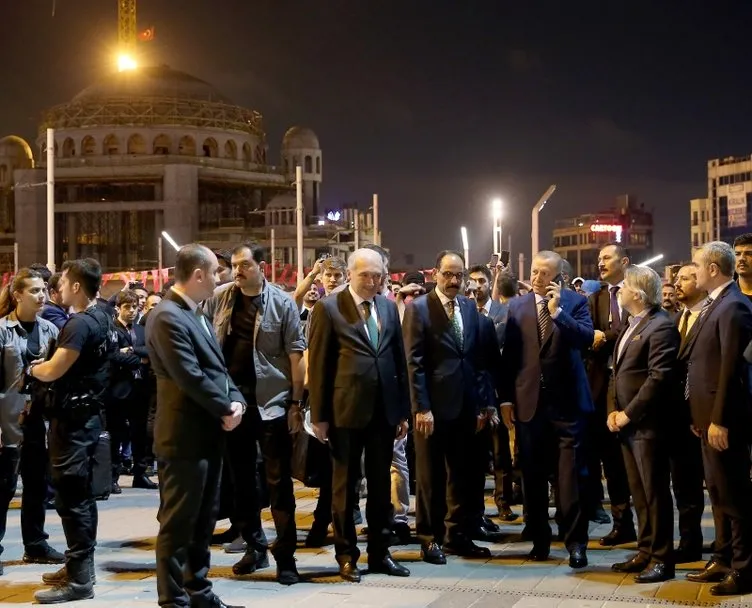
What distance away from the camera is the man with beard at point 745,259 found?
7.69 metres

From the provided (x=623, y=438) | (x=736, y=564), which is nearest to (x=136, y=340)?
(x=623, y=438)

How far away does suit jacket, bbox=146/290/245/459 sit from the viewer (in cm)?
607

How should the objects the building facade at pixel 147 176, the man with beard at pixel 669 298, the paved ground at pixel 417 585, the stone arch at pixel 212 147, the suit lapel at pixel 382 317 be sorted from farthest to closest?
1. the stone arch at pixel 212 147
2. the building facade at pixel 147 176
3. the man with beard at pixel 669 298
4. the suit lapel at pixel 382 317
5. the paved ground at pixel 417 585

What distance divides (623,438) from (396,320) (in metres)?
1.79

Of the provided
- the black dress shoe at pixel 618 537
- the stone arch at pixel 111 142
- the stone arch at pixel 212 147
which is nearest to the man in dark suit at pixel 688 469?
the black dress shoe at pixel 618 537

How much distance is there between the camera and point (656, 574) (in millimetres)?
7203

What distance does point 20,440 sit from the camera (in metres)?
7.88

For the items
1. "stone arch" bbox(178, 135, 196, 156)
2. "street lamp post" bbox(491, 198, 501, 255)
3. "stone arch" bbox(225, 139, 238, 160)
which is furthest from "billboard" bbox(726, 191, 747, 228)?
"street lamp post" bbox(491, 198, 501, 255)

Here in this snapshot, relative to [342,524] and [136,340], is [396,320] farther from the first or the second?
[136,340]

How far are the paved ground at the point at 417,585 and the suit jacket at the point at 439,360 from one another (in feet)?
3.74

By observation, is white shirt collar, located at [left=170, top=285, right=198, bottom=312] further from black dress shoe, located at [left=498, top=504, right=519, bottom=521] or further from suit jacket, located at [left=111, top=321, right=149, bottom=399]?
black dress shoe, located at [left=498, top=504, right=519, bottom=521]

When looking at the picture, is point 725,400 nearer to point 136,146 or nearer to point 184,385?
point 184,385

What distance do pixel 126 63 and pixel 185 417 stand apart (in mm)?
96628

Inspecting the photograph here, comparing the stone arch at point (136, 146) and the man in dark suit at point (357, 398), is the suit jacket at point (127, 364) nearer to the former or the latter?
the man in dark suit at point (357, 398)
